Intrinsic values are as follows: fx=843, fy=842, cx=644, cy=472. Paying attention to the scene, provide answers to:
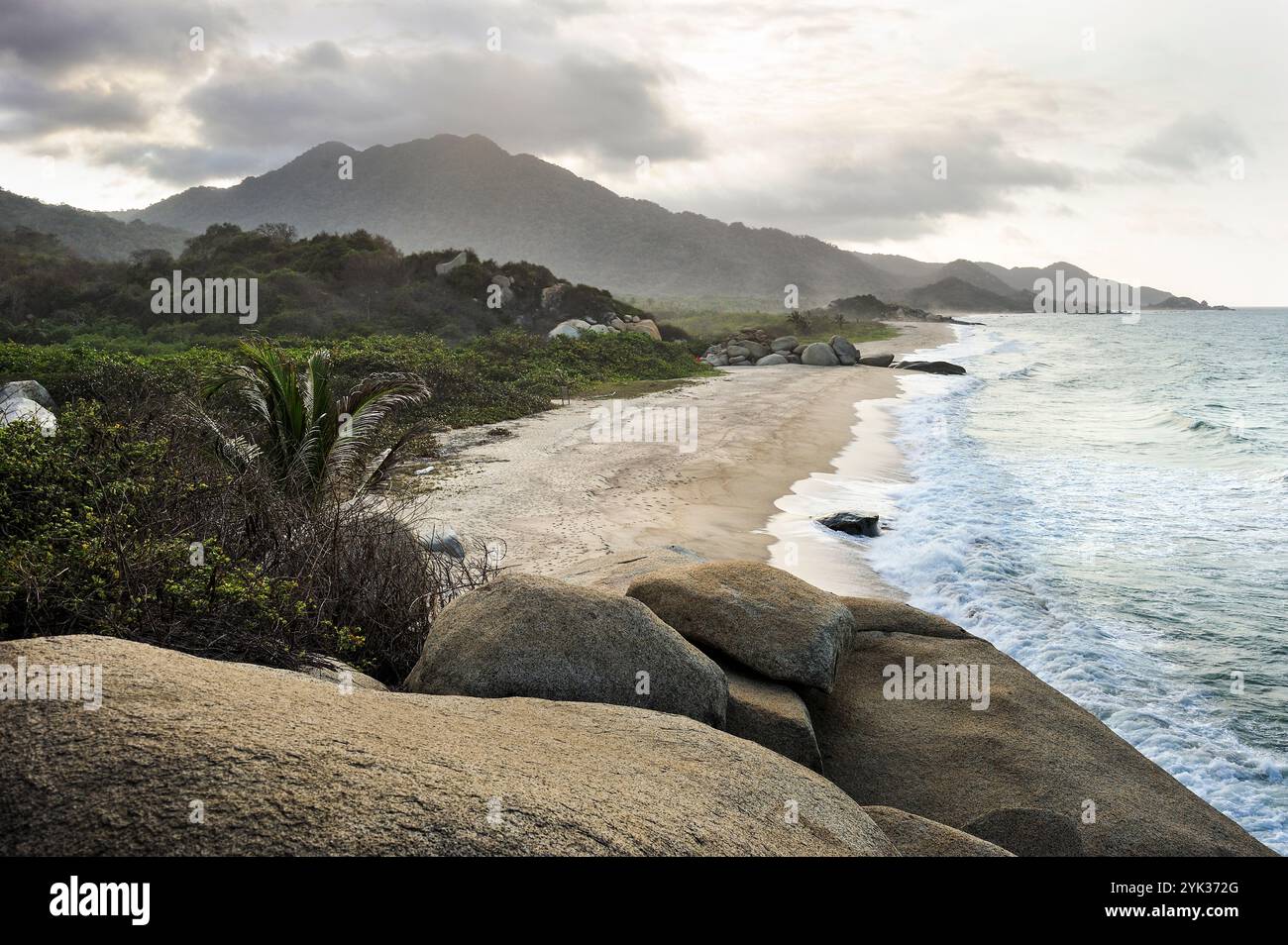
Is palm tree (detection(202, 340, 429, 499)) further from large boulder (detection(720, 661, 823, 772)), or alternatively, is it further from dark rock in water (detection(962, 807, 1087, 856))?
dark rock in water (detection(962, 807, 1087, 856))

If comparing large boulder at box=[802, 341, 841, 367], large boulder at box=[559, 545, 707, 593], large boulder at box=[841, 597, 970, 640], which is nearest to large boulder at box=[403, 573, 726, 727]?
large boulder at box=[559, 545, 707, 593]

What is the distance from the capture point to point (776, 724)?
519cm

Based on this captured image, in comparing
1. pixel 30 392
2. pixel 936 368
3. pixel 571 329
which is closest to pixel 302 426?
pixel 30 392

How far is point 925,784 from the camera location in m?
5.25

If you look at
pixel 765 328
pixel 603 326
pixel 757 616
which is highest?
pixel 765 328

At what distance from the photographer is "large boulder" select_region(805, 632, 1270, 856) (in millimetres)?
4863

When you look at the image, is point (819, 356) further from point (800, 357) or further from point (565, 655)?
point (565, 655)

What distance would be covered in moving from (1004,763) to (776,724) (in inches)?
59.6

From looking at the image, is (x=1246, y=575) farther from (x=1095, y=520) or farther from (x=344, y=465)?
(x=344, y=465)

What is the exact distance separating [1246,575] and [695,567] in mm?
8468

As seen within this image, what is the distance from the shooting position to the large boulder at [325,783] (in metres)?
2.26

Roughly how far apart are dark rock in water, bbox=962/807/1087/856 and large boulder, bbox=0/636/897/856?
51.5 inches
